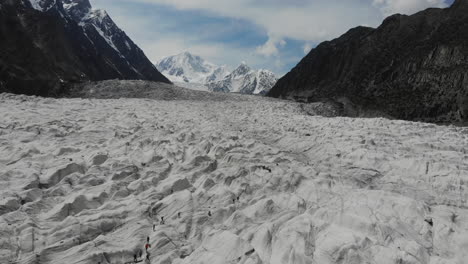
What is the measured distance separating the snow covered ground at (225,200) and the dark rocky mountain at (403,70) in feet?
94.8

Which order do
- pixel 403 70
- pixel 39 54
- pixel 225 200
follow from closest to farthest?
pixel 225 200, pixel 403 70, pixel 39 54

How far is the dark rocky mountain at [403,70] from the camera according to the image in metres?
40.7

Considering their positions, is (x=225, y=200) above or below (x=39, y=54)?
below

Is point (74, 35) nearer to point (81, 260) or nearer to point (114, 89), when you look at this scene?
point (114, 89)

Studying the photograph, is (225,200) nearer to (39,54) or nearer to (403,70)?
(403,70)

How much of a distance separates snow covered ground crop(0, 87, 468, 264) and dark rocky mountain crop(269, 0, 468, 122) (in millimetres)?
28881

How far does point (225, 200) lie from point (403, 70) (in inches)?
2024

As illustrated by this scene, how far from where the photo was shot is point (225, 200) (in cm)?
1008

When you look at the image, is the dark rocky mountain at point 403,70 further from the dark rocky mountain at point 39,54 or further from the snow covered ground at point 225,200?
the dark rocky mountain at point 39,54

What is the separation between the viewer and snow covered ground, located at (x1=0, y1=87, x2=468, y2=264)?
7211 mm

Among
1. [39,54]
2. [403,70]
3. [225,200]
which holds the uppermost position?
[39,54]

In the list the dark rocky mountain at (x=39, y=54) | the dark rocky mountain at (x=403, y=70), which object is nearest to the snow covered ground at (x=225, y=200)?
the dark rocky mountain at (x=403, y=70)

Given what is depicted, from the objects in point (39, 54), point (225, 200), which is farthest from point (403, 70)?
point (39, 54)

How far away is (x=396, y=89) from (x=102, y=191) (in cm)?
5064
